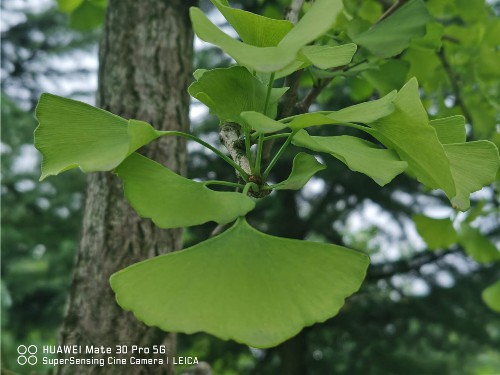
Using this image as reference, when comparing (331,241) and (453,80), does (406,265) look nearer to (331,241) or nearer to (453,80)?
(331,241)

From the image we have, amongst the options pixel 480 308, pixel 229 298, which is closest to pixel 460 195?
pixel 229 298

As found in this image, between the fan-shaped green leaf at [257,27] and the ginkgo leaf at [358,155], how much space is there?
0.26 feet

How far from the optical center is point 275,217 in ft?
9.52

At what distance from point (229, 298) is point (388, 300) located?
2.71m

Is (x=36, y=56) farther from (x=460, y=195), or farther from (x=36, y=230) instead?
(x=460, y=195)

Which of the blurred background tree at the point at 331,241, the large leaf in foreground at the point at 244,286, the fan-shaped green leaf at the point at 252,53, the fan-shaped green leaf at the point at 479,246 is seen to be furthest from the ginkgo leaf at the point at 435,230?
the blurred background tree at the point at 331,241

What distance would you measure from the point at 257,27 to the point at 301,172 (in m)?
0.13

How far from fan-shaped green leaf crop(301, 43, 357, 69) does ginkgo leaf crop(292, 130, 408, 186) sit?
5 centimetres

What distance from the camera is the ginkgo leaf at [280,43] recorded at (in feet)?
1.07

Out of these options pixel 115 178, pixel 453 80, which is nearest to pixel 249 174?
pixel 115 178

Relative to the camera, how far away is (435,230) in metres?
1.03

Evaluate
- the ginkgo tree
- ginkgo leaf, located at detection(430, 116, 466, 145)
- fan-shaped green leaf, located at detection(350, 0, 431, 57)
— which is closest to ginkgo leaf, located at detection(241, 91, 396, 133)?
the ginkgo tree

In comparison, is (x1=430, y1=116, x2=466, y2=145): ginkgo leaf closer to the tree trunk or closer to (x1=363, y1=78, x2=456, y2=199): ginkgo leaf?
(x1=363, y1=78, x2=456, y2=199): ginkgo leaf

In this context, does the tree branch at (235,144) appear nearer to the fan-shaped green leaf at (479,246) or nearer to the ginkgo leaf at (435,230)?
the ginkgo leaf at (435,230)
